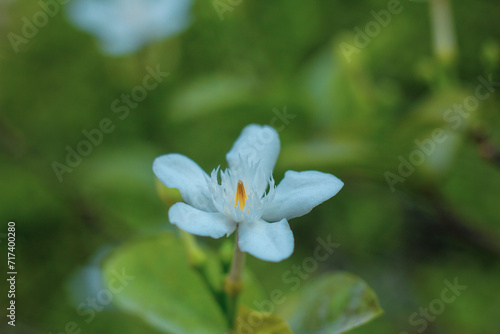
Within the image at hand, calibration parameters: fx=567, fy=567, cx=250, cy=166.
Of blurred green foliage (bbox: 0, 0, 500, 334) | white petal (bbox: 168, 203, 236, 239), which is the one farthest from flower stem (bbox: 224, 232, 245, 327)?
blurred green foliage (bbox: 0, 0, 500, 334)

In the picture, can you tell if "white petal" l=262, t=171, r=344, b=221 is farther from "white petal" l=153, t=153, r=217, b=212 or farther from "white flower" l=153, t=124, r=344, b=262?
"white petal" l=153, t=153, r=217, b=212

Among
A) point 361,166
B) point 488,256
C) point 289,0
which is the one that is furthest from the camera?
point 289,0

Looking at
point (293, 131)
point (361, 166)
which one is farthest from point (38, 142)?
point (361, 166)

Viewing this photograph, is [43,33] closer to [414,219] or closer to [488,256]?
[414,219]

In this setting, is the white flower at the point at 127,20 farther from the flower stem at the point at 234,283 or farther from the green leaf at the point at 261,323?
the green leaf at the point at 261,323

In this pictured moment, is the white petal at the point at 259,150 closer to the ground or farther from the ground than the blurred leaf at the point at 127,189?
farther from the ground

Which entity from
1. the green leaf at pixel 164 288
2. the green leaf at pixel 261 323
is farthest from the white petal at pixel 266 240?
the green leaf at pixel 164 288

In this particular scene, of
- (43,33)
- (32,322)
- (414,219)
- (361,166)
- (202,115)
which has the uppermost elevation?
(43,33)
